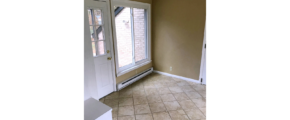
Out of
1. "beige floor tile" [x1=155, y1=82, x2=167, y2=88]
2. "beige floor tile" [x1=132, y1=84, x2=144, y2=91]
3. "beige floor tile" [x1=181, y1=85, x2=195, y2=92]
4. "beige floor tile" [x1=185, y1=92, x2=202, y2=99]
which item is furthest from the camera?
"beige floor tile" [x1=155, y1=82, x2=167, y2=88]

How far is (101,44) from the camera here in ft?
9.27

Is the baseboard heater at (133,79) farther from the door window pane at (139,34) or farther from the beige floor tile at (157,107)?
the beige floor tile at (157,107)

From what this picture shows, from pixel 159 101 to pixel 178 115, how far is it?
1.72 ft

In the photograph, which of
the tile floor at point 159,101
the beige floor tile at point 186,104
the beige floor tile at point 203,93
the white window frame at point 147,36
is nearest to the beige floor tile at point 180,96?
the tile floor at point 159,101

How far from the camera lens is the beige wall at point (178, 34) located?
3347 millimetres

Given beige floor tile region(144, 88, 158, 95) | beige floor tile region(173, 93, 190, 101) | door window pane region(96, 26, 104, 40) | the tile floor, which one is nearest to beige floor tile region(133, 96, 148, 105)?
the tile floor

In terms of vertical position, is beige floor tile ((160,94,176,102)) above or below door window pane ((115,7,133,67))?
below

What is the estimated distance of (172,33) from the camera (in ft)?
12.5

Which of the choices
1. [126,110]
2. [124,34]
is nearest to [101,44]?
[124,34]

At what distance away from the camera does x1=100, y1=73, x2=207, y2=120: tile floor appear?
2432 mm

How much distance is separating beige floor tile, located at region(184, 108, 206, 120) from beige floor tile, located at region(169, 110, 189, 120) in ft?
0.26

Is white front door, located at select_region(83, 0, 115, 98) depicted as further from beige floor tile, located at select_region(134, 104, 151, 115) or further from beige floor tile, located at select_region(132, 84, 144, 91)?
beige floor tile, located at select_region(134, 104, 151, 115)
